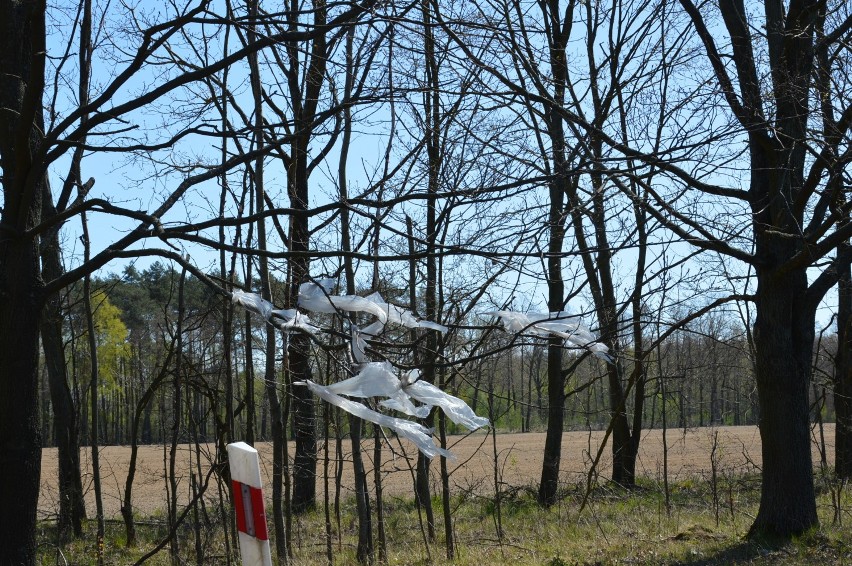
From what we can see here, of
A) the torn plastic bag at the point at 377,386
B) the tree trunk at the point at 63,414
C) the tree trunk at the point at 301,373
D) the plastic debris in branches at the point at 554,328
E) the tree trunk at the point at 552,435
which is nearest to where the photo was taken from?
the torn plastic bag at the point at 377,386

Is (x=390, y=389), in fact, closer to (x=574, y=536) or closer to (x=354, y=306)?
(x=354, y=306)

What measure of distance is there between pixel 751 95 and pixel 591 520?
557cm

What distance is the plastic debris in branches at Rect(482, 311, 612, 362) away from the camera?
4.77 m

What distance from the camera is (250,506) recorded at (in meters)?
2.55

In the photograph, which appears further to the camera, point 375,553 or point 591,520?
point 591,520

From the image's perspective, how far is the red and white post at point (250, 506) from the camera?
2.52 metres

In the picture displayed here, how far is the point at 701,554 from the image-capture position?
7.20 meters

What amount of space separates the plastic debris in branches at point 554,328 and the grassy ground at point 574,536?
2.93 metres

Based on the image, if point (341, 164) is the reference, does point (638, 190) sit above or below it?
below

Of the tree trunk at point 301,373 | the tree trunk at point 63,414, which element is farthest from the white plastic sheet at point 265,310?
the tree trunk at point 63,414

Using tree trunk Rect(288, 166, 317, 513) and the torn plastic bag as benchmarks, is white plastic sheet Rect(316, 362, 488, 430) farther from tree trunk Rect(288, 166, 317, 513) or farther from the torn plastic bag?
tree trunk Rect(288, 166, 317, 513)

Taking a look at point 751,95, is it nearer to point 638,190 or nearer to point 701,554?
point 638,190

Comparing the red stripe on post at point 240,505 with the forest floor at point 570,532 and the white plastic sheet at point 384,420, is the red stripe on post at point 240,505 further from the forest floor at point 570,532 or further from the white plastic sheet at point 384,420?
the forest floor at point 570,532

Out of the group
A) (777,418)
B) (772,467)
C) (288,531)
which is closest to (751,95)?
(777,418)
